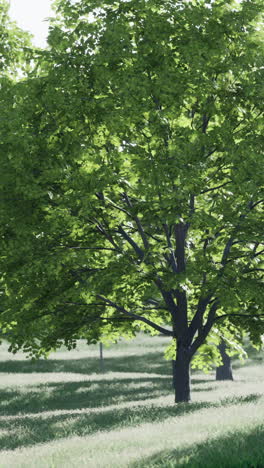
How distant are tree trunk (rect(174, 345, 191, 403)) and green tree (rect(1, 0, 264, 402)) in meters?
1.30

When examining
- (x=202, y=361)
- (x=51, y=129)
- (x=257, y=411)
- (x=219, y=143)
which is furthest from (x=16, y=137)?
(x=202, y=361)

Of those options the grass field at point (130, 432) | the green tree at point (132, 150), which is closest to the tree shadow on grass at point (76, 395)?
the grass field at point (130, 432)

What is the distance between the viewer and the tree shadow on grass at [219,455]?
7.59m

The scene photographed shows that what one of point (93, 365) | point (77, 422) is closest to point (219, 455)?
point (77, 422)

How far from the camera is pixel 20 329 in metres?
14.5

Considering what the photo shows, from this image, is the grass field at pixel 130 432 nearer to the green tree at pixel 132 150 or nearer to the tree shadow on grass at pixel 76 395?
the tree shadow on grass at pixel 76 395

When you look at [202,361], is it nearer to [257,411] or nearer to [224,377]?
[257,411]

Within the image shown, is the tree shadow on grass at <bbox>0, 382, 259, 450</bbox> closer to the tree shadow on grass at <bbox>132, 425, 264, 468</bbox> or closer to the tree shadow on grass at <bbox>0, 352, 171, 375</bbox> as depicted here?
the tree shadow on grass at <bbox>132, 425, 264, 468</bbox>

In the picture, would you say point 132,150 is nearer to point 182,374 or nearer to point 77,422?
point 182,374

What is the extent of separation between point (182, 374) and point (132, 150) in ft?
21.2

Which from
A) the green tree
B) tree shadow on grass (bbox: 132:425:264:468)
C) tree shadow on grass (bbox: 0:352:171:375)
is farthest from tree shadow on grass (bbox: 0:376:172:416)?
tree shadow on grass (bbox: 132:425:264:468)

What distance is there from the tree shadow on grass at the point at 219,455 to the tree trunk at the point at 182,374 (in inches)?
268

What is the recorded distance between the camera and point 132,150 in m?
13.8

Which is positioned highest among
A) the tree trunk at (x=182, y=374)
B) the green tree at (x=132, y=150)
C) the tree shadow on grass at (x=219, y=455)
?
the green tree at (x=132, y=150)
